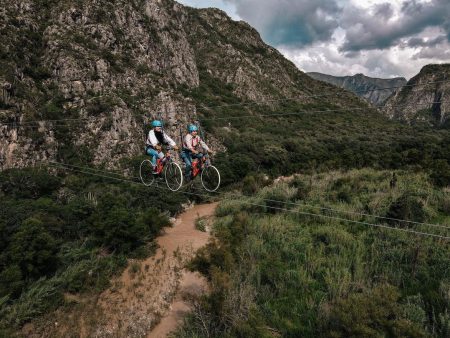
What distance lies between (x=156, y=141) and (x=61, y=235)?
15.3 m

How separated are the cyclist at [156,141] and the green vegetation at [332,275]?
6.60m

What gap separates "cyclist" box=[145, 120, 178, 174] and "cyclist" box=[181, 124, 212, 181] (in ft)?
2.13

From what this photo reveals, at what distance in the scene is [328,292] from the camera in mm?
12773

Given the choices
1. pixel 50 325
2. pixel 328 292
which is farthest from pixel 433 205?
pixel 50 325

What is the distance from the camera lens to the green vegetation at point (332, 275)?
9922 millimetres

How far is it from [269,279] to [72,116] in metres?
32.2

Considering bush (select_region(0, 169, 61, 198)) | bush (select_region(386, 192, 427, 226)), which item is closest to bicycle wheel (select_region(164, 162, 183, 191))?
bush (select_region(386, 192, 427, 226))

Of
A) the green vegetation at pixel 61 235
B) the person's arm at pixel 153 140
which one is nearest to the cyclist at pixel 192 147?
the person's arm at pixel 153 140

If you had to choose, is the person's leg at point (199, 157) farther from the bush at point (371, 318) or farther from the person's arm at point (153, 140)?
the bush at point (371, 318)

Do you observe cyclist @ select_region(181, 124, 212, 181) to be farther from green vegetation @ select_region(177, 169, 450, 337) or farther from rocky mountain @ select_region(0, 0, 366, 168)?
rocky mountain @ select_region(0, 0, 366, 168)

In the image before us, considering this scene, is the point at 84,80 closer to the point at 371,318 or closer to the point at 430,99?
the point at 371,318

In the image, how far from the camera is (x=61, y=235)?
22422mm

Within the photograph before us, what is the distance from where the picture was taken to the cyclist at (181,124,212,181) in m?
11.8

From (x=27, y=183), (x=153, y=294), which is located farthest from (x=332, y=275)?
(x=27, y=183)
